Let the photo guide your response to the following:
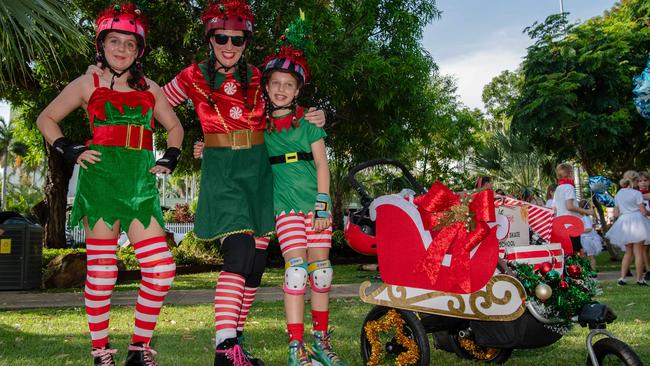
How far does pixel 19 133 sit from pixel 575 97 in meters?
13.0

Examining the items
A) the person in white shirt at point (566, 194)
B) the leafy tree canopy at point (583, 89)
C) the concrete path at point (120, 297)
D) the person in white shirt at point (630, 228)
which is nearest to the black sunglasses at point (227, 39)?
the concrete path at point (120, 297)

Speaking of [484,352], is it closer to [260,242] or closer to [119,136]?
[260,242]

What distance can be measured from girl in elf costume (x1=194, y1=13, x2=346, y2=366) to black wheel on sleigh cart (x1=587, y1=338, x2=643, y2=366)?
1.41 meters

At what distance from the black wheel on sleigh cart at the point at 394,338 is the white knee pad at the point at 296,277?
56 cm

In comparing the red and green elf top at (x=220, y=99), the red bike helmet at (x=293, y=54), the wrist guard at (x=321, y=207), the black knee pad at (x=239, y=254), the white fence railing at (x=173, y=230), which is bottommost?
the black knee pad at (x=239, y=254)

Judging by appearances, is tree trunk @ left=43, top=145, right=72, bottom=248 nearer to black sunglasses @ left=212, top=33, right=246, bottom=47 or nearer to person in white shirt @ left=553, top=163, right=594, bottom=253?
person in white shirt @ left=553, top=163, right=594, bottom=253

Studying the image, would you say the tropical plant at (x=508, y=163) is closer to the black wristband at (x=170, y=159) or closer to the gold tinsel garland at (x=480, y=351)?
the gold tinsel garland at (x=480, y=351)

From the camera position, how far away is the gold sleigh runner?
3.19 metres

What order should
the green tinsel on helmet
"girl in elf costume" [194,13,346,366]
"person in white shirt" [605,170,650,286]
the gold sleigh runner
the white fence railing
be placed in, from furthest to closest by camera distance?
the white fence railing, "person in white shirt" [605,170,650,286], the green tinsel on helmet, "girl in elf costume" [194,13,346,366], the gold sleigh runner

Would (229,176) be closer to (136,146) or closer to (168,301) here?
(136,146)

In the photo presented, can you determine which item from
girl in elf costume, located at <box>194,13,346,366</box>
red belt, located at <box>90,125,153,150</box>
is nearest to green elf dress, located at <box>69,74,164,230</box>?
red belt, located at <box>90,125,153,150</box>

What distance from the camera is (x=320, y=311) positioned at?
3.74 m

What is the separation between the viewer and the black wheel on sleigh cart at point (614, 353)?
2893mm

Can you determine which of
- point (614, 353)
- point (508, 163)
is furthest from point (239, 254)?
point (508, 163)
